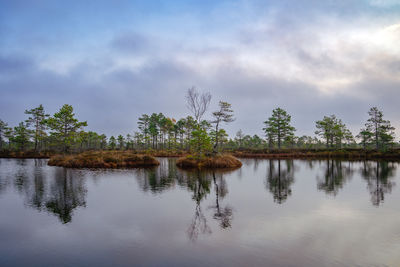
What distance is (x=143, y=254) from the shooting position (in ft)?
20.3

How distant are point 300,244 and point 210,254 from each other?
2.70 m

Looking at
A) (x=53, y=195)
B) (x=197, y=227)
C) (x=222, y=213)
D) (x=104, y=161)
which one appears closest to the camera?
(x=197, y=227)

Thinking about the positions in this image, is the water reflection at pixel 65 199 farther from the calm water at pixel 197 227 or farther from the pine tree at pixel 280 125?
the pine tree at pixel 280 125

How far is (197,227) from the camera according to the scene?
8.39 metres

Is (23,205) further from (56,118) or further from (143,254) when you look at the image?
(56,118)

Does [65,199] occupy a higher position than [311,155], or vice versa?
[65,199]

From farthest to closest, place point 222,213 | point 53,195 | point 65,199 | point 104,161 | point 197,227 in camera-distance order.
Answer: point 104,161, point 53,195, point 65,199, point 222,213, point 197,227

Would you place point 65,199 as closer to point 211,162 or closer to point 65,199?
point 65,199

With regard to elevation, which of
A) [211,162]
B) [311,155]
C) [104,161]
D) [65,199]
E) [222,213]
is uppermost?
[104,161]

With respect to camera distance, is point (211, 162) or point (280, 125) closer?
point (211, 162)

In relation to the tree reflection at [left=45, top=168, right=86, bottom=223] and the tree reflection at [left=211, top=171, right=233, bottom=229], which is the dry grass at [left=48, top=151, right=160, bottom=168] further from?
the tree reflection at [left=211, top=171, right=233, bottom=229]

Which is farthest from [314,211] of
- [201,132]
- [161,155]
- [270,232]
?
[161,155]

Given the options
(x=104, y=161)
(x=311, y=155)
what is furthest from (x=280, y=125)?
(x=104, y=161)

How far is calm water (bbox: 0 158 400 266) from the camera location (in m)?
6.03
